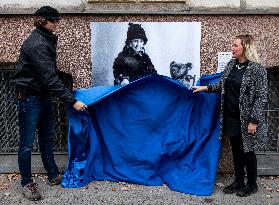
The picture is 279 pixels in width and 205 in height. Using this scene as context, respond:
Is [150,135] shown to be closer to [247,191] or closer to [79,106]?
[79,106]

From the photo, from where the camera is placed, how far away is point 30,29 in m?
5.29

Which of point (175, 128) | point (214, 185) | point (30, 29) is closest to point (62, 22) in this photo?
point (30, 29)

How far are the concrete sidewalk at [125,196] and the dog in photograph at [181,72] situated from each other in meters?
1.34

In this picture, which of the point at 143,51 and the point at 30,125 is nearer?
the point at 30,125

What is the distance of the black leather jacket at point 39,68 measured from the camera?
14.4 feet

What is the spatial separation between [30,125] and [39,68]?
2.13ft

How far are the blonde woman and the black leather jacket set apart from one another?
1604 millimetres

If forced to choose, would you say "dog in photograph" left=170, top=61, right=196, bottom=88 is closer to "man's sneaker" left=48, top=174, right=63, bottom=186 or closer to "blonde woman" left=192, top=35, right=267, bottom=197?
"blonde woman" left=192, top=35, right=267, bottom=197

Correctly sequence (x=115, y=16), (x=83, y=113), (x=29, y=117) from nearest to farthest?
(x=29, y=117) < (x=83, y=113) < (x=115, y=16)

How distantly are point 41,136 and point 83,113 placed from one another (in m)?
Result: 0.57

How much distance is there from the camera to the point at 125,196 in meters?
4.77

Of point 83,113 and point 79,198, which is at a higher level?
point 83,113

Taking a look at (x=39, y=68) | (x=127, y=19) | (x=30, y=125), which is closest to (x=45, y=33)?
(x=39, y=68)

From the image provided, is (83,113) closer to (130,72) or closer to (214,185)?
(130,72)
